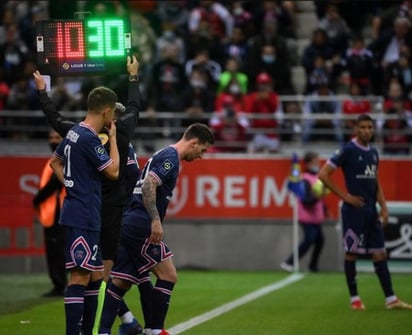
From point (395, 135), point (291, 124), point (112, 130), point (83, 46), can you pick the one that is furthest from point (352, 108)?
point (112, 130)

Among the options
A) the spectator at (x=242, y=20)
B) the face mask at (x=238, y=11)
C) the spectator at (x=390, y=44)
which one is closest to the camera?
the spectator at (x=390, y=44)

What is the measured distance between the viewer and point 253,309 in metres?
14.4

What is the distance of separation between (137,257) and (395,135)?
11.3 metres

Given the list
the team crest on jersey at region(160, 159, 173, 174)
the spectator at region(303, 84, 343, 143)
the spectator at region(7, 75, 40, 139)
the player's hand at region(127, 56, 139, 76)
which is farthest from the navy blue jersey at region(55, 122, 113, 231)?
the spectator at region(7, 75, 40, 139)

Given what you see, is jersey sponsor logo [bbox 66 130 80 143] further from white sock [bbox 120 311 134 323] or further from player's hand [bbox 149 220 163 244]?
white sock [bbox 120 311 134 323]

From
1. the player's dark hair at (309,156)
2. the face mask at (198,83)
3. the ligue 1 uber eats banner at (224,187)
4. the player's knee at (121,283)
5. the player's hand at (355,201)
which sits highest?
the face mask at (198,83)

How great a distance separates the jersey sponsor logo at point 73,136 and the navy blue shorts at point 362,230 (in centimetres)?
513

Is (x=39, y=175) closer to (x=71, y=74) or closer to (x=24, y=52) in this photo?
(x=24, y=52)

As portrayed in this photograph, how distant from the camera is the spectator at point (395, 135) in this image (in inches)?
845

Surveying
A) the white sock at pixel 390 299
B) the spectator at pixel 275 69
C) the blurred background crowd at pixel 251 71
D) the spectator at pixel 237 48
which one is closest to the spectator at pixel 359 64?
the blurred background crowd at pixel 251 71

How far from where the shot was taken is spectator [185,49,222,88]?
76.6ft

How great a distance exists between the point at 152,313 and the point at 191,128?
1746 millimetres

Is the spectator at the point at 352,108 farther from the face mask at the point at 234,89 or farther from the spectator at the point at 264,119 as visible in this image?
the face mask at the point at 234,89

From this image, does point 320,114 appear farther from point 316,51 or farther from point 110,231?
point 110,231
